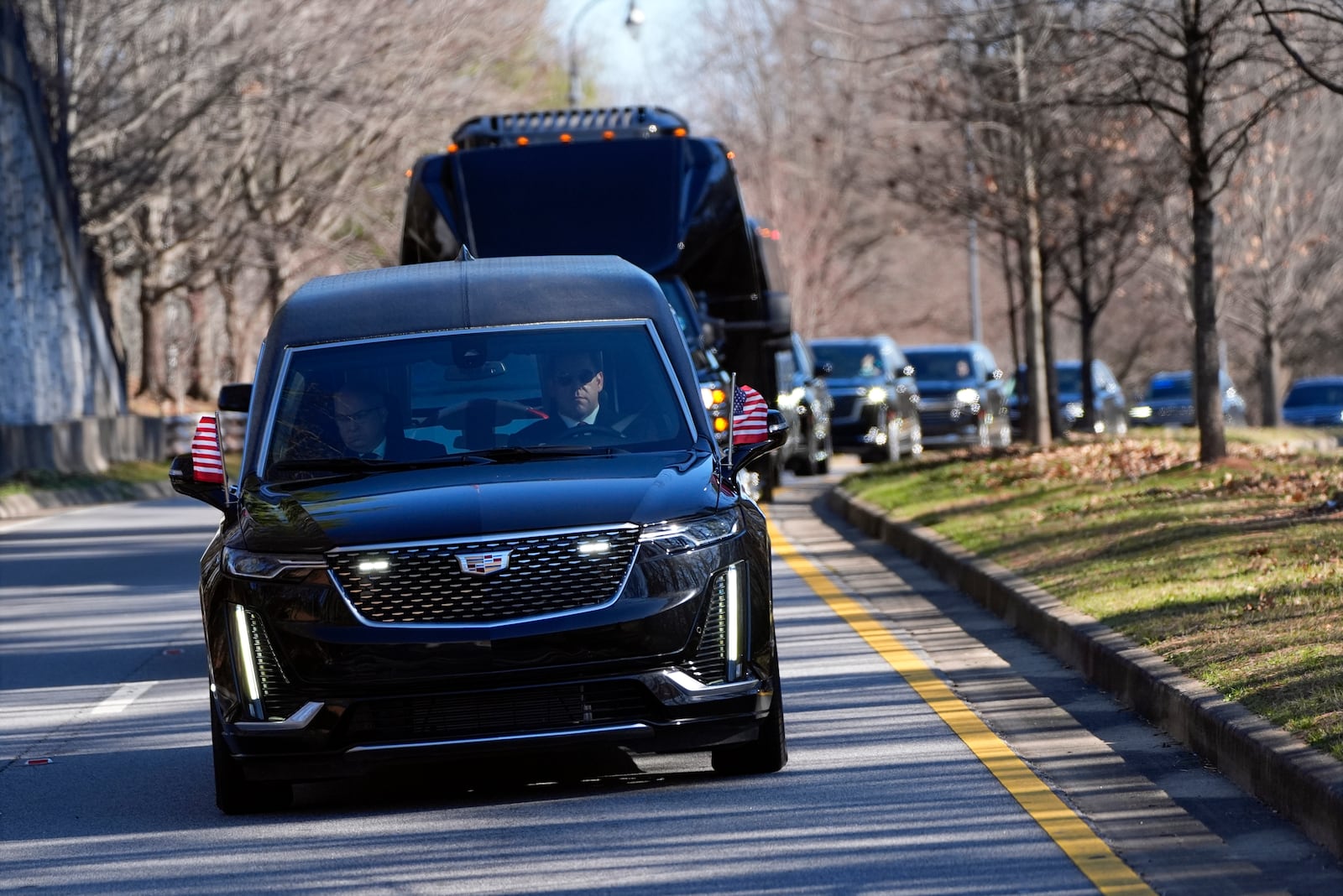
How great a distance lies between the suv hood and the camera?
22.0 ft

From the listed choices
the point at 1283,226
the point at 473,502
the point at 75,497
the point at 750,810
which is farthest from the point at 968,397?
the point at 473,502

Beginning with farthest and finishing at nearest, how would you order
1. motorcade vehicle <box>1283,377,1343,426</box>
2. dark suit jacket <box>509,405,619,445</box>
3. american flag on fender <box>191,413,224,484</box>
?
1. motorcade vehicle <box>1283,377,1343,426</box>
2. american flag on fender <box>191,413,224,484</box>
3. dark suit jacket <box>509,405,619,445</box>

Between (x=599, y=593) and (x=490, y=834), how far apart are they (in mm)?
851

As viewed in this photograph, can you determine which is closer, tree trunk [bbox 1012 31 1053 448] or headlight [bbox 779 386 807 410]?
headlight [bbox 779 386 807 410]

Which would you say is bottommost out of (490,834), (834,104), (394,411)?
(490,834)

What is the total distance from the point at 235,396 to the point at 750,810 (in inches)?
121

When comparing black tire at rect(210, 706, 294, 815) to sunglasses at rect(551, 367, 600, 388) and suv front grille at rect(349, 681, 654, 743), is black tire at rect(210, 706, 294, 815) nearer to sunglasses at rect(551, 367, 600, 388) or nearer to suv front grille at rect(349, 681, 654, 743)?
suv front grille at rect(349, 681, 654, 743)

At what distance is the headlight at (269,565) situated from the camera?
670 cm

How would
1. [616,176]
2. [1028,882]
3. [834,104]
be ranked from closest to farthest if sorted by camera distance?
[1028,882] → [616,176] → [834,104]

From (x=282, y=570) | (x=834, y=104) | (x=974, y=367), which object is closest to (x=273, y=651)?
(x=282, y=570)

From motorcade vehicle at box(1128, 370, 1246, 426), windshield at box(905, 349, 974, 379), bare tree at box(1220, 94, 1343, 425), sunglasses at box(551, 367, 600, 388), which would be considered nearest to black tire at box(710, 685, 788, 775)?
sunglasses at box(551, 367, 600, 388)

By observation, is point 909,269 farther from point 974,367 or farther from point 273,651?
point 273,651

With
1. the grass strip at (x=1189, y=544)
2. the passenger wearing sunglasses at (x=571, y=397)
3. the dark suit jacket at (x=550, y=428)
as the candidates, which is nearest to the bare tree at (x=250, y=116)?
the grass strip at (x=1189, y=544)

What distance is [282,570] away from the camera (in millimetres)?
6742
